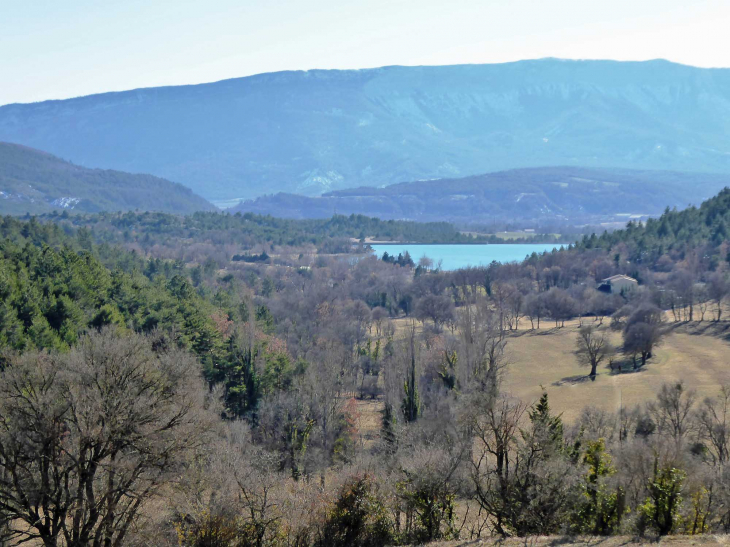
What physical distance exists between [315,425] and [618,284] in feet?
162

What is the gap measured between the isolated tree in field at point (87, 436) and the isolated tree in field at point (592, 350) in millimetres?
34241

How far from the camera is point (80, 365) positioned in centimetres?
1644

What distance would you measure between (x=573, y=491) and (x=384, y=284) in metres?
66.1

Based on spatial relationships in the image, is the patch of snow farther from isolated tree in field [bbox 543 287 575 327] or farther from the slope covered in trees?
isolated tree in field [bbox 543 287 575 327]

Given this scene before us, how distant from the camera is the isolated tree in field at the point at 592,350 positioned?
4678 centimetres

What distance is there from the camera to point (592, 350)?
4716cm

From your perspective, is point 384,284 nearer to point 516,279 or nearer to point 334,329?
point 516,279

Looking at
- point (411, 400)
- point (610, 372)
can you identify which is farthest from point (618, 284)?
point (411, 400)

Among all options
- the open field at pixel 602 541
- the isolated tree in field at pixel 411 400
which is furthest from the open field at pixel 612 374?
the open field at pixel 602 541

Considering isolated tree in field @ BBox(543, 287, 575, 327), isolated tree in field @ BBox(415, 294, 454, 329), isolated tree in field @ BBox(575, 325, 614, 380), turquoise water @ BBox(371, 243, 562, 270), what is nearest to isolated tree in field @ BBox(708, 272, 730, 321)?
isolated tree in field @ BBox(543, 287, 575, 327)

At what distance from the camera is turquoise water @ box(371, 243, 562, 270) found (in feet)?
389

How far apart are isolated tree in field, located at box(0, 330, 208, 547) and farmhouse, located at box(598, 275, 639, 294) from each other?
198ft

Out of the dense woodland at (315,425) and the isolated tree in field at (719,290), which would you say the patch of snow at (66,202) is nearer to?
the dense woodland at (315,425)

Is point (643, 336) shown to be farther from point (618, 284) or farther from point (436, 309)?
point (618, 284)
